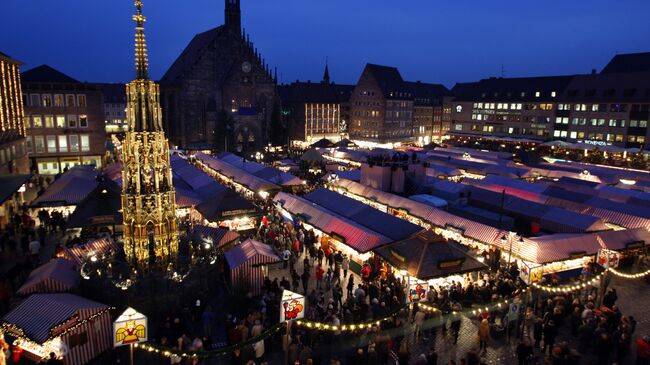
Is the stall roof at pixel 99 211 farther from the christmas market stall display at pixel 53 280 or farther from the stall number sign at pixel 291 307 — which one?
the stall number sign at pixel 291 307

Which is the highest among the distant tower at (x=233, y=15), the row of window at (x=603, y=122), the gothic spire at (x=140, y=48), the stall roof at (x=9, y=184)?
the distant tower at (x=233, y=15)

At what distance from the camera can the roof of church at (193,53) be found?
226 ft

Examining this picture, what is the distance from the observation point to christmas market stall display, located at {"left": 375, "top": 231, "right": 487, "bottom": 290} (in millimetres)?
15789

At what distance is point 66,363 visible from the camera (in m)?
11.7

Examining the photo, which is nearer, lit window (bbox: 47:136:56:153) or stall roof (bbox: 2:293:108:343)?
stall roof (bbox: 2:293:108:343)

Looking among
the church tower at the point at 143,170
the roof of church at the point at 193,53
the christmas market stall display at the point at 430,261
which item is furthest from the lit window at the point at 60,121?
the christmas market stall display at the point at 430,261

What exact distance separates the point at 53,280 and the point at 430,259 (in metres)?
12.3

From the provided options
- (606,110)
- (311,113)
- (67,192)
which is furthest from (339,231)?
(311,113)

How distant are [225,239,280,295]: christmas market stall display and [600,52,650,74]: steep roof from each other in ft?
231

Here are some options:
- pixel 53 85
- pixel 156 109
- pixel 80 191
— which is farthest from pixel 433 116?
pixel 156 109

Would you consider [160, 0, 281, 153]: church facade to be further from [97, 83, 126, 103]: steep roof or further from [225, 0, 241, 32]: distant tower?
[97, 83, 126, 103]: steep roof

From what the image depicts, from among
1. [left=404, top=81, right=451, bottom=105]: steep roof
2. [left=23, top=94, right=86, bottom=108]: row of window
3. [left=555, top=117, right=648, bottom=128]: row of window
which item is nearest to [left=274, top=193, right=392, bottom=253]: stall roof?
[left=23, top=94, right=86, bottom=108]: row of window

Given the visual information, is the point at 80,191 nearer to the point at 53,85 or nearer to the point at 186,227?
the point at 186,227

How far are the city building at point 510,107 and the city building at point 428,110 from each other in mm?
7332
